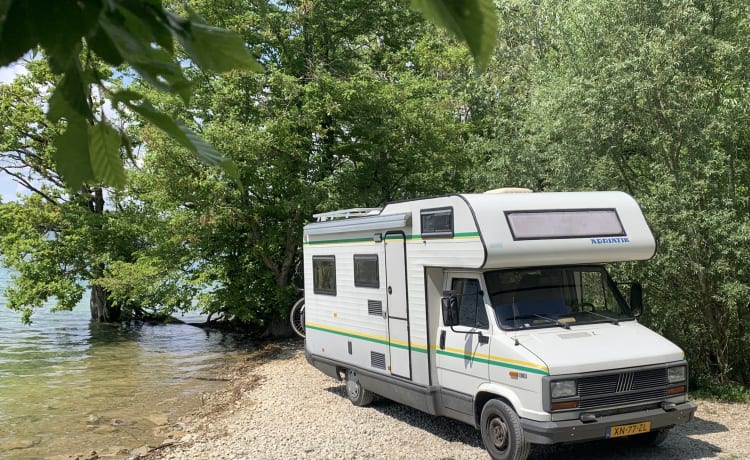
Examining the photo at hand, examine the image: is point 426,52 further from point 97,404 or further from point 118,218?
point 97,404

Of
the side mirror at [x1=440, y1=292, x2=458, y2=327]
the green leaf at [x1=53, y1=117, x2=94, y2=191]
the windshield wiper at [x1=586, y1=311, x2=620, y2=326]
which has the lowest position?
the windshield wiper at [x1=586, y1=311, x2=620, y2=326]

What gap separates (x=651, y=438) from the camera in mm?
8500

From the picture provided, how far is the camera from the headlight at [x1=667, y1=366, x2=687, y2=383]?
310 inches

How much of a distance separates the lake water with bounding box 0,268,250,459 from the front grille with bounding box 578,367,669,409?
7.00 m

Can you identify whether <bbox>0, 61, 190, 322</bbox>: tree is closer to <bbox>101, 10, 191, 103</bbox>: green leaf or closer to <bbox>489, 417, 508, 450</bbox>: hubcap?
<bbox>489, 417, 508, 450</bbox>: hubcap

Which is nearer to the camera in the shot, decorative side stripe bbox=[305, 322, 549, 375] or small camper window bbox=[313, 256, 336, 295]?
decorative side stripe bbox=[305, 322, 549, 375]

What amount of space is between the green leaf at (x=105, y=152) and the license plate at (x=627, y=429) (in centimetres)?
717

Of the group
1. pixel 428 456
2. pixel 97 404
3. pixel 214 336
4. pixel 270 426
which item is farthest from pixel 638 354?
pixel 214 336

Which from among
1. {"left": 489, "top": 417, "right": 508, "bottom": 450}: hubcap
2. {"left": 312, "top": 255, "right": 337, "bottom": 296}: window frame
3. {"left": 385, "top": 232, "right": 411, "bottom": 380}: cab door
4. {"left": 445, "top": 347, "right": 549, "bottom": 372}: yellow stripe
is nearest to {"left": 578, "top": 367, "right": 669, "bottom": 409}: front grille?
{"left": 445, "top": 347, "right": 549, "bottom": 372}: yellow stripe

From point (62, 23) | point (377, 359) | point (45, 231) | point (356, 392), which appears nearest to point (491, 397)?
point (377, 359)

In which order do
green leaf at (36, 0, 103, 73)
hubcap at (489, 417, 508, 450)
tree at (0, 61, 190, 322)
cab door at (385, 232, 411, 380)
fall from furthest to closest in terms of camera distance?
tree at (0, 61, 190, 322), cab door at (385, 232, 411, 380), hubcap at (489, 417, 508, 450), green leaf at (36, 0, 103, 73)

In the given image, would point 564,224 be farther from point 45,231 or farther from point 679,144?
point 45,231

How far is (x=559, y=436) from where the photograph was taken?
728cm

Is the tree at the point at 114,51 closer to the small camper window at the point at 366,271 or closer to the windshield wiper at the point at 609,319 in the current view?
the windshield wiper at the point at 609,319
